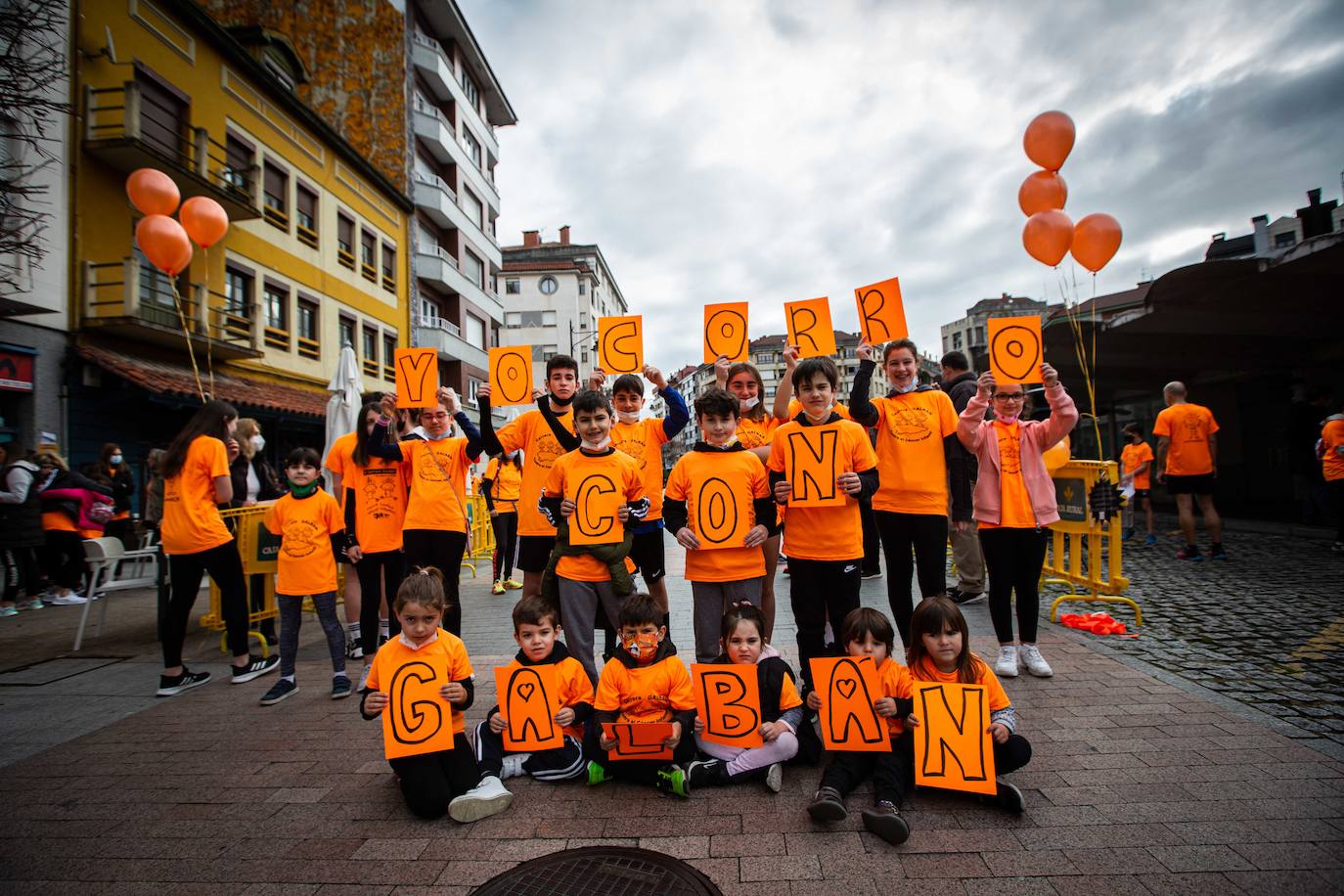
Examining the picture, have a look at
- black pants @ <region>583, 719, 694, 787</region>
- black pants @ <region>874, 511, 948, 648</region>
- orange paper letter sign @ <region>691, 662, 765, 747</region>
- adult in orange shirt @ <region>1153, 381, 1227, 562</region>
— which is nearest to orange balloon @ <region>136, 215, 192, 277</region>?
black pants @ <region>583, 719, 694, 787</region>

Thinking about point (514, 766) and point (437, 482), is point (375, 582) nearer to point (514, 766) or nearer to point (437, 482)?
point (437, 482)

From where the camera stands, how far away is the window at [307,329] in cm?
1811

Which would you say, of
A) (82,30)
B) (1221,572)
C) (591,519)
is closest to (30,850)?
(591,519)

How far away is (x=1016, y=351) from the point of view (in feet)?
13.6

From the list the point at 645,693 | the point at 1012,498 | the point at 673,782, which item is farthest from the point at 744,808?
the point at 1012,498

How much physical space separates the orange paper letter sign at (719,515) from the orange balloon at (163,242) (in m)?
7.29

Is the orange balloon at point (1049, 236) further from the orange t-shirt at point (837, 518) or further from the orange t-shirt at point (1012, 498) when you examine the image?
the orange t-shirt at point (837, 518)

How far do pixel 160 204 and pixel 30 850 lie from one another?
7.84 metres

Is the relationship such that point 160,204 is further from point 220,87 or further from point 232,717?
point 220,87

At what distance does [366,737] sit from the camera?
3627 millimetres

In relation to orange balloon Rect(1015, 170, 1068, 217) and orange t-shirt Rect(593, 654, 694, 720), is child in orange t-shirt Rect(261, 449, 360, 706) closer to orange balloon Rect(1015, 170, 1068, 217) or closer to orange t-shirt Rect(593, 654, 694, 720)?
orange t-shirt Rect(593, 654, 694, 720)

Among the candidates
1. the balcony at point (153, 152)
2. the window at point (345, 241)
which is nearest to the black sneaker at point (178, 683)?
the balcony at point (153, 152)

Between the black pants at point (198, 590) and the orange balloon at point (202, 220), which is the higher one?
the orange balloon at point (202, 220)

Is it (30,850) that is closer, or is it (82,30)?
(30,850)
